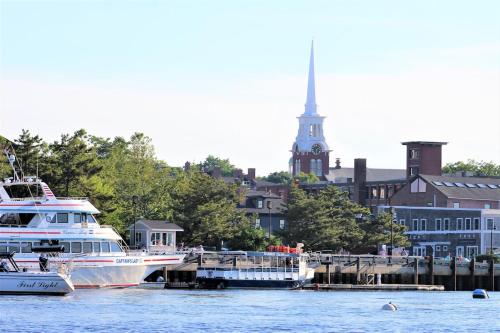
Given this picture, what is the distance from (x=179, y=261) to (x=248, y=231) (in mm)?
32855

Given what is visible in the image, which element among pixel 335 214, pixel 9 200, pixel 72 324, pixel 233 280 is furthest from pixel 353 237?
pixel 72 324

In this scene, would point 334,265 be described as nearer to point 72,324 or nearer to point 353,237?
point 353,237

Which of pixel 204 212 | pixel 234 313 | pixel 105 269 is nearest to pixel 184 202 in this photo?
pixel 204 212

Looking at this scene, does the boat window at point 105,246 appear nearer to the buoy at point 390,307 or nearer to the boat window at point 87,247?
the boat window at point 87,247

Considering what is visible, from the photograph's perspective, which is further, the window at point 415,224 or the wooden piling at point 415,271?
the window at point 415,224

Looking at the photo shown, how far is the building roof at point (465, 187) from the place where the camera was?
17812 cm

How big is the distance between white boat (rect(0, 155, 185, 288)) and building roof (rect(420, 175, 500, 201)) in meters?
73.3

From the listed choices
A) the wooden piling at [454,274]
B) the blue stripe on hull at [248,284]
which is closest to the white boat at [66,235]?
the blue stripe on hull at [248,284]

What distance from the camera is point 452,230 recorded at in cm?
16762

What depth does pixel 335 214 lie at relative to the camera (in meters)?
156

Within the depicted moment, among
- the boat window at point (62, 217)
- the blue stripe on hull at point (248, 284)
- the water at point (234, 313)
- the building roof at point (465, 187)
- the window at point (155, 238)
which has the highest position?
the building roof at point (465, 187)

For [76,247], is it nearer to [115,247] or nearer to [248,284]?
[115,247]

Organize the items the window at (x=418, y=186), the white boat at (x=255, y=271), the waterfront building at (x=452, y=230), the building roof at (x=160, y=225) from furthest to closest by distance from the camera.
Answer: the window at (x=418, y=186) < the waterfront building at (x=452, y=230) < the building roof at (x=160, y=225) < the white boat at (x=255, y=271)

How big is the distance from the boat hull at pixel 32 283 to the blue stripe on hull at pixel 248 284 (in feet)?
71.2
